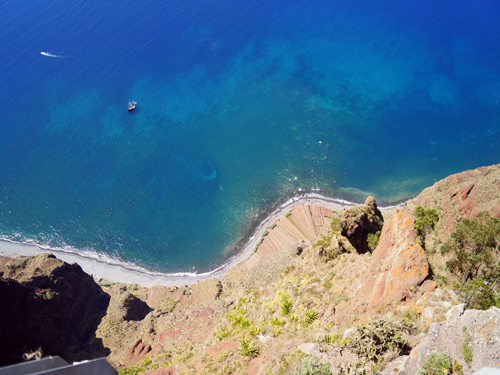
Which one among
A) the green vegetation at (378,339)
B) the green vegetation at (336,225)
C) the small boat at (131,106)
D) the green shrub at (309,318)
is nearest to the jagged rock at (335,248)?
the green vegetation at (336,225)

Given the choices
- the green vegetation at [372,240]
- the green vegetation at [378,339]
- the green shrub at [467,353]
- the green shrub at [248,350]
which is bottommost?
the green shrub at [248,350]

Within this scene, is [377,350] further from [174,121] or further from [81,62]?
[81,62]

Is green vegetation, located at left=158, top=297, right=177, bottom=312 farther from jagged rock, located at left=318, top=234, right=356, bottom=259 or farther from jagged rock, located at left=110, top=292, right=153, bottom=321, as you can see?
jagged rock, located at left=318, top=234, right=356, bottom=259

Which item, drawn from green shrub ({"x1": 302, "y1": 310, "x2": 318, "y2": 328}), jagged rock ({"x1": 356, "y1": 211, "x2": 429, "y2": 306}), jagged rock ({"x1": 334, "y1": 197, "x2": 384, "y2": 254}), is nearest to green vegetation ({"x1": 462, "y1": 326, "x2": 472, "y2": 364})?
jagged rock ({"x1": 356, "y1": 211, "x2": 429, "y2": 306})

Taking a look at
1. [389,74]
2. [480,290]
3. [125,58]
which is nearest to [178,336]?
[480,290]

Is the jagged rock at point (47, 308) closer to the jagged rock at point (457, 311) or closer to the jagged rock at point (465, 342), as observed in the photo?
the jagged rock at point (465, 342)

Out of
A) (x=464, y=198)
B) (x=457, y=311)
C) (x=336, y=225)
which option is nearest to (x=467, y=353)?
(x=457, y=311)

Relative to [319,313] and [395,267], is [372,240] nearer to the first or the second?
[319,313]
